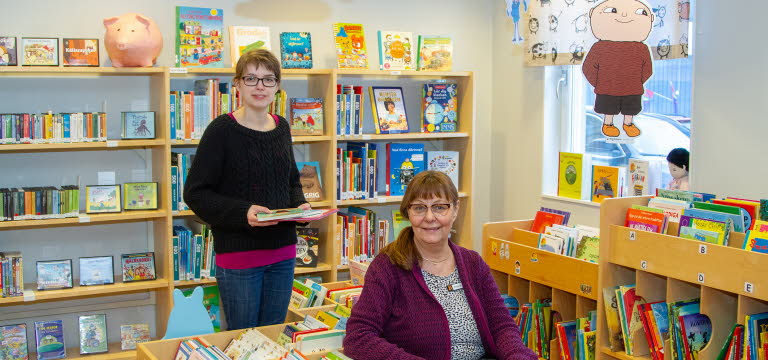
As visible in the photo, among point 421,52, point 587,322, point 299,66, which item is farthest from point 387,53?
point 587,322

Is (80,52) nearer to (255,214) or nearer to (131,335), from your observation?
(131,335)

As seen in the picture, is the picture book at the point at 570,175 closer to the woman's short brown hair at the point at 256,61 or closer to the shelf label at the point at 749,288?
the shelf label at the point at 749,288

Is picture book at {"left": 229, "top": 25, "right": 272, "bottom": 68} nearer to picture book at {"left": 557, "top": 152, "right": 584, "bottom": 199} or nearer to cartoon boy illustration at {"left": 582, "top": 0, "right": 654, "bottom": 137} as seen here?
cartoon boy illustration at {"left": 582, "top": 0, "right": 654, "bottom": 137}

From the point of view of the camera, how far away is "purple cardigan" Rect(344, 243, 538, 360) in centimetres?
242

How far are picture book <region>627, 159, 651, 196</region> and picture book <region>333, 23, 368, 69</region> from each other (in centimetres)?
167

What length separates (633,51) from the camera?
4.16 meters

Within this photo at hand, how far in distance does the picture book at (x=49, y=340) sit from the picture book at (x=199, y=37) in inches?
61.2

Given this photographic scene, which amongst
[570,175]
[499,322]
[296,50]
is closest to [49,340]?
[296,50]

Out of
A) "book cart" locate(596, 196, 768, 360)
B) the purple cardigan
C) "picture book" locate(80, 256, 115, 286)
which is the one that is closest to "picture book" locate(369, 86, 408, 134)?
"picture book" locate(80, 256, 115, 286)

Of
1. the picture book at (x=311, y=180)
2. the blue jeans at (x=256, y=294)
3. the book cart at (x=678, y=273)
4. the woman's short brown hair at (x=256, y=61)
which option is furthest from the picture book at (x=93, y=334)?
the book cart at (x=678, y=273)

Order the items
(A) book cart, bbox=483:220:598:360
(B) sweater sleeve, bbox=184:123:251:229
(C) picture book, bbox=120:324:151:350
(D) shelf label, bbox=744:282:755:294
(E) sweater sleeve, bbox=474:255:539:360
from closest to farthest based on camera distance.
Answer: (E) sweater sleeve, bbox=474:255:539:360
(D) shelf label, bbox=744:282:755:294
(B) sweater sleeve, bbox=184:123:251:229
(A) book cart, bbox=483:220:598:360
(C) picture book, bbox=120:324:151:350

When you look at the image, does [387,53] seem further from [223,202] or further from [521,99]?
[223,202]

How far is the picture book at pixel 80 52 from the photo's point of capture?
13.1 ft

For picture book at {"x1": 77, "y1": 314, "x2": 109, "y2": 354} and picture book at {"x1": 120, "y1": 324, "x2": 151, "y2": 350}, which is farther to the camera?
picture book at {"x1": 120, "y1": 324, "x2": 151, "y2": 350}
